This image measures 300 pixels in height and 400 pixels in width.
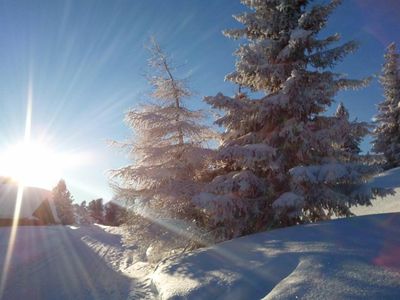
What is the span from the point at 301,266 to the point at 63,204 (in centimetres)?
4927

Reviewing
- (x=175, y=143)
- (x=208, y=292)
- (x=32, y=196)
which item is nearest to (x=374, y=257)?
(x=208, y=292)

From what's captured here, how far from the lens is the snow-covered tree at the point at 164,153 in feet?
34.1

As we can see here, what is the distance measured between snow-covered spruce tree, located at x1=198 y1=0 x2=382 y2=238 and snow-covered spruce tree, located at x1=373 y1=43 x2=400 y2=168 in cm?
2039

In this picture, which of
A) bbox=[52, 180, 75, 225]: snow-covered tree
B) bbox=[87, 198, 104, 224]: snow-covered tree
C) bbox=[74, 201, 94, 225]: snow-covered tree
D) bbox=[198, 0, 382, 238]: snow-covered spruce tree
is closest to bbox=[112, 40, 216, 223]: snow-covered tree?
bbox=[198, 0, 382, 238]: snow-covered spruce tree

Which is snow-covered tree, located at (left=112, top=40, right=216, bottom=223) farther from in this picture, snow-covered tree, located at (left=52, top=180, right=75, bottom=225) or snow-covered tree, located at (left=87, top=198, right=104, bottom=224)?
snow-covered tree, located at (left=87, top=198, right=104, bottom=224)

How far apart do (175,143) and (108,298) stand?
18.9 feet

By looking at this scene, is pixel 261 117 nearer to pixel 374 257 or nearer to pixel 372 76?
pixel 372 76

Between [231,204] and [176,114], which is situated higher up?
[176,114]

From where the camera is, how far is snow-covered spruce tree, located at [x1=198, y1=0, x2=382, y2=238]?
9.02 metres

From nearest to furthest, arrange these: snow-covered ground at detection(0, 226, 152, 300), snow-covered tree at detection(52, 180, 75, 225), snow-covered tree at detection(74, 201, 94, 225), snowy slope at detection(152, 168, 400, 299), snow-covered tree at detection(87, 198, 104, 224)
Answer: snowy slope at detection(152, 168, 400, 299) < snow-covered ground at detection(0, 226, 152, 300) < snow-covered tree at detection(52, 180, 75, 225) < snow-covered tree at detection(74, 201, 94, 225) < snow-covered tree at detection(87, 198, 104, 224)

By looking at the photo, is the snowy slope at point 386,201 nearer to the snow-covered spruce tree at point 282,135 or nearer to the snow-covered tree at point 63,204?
the snow-covered spruce tree at point 282,135

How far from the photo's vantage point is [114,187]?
1130 centimetres

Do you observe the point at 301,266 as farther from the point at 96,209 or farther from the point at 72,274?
the point at 96,209

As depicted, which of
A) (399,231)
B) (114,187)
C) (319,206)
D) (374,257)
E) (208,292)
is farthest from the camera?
(114,187)
